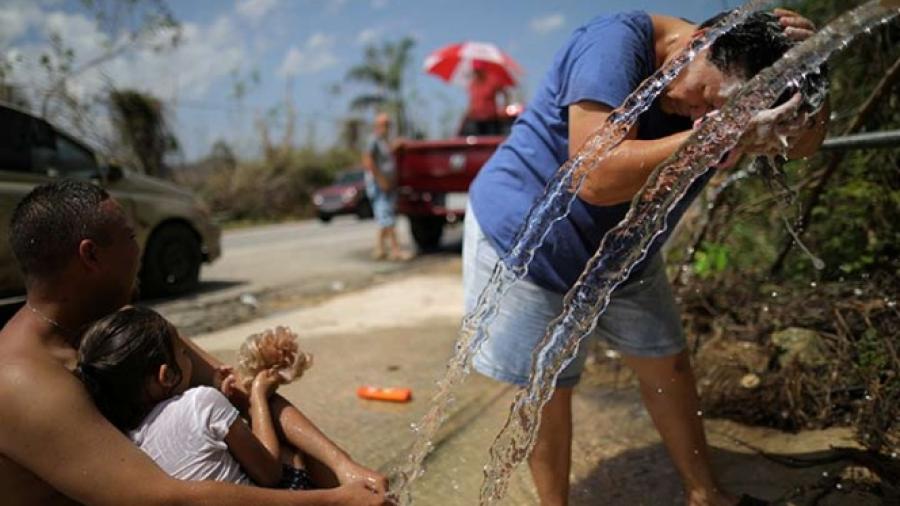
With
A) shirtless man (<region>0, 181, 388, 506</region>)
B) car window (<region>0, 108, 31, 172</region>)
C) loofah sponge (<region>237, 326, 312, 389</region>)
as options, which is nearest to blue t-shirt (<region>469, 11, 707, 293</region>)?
loofah sponge (<region>237, 326, 312, 389</region>)

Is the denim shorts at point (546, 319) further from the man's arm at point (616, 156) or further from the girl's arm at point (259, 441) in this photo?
the girl's arm at point (259, 441)

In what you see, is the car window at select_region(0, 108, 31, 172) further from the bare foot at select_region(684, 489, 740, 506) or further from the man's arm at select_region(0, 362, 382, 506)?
the bare foot at select_region(684, 489, 740, 506)

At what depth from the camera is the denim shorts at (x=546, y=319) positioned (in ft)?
6.68

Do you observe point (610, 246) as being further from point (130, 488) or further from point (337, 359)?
point (337, 359)

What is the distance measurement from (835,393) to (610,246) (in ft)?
4.89

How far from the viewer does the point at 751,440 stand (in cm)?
271

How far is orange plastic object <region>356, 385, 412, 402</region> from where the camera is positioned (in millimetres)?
3273

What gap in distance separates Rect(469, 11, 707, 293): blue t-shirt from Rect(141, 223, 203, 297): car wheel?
4.55 metres

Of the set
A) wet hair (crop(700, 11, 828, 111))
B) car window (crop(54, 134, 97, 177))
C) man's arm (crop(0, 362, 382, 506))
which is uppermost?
wet hair (crop(700, 11, 828, 111))

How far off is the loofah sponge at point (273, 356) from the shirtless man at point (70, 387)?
358 millimetres

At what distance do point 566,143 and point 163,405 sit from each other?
120 centimetres

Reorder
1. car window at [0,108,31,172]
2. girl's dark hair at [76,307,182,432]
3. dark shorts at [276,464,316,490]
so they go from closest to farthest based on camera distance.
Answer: girl's dark hair at [76,307,182,432] < dark shorts at [276,464,316,490] < car window at [0,108,31,172]

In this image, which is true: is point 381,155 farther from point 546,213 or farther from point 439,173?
point 546,213

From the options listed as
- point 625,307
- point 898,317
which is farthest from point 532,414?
point 898,317
